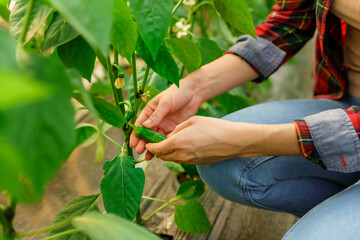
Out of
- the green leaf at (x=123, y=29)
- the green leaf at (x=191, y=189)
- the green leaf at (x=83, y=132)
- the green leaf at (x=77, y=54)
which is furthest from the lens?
the green leaf at (x=191, y=189)

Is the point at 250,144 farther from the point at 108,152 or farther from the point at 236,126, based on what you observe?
the point at 108,152

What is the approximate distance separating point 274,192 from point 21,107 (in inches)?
26.8

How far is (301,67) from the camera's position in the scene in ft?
7.88

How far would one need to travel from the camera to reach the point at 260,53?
34.5 inches

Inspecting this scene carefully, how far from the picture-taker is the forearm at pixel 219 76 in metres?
0.83

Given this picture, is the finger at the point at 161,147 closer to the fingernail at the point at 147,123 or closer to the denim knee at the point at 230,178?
the fingernail at the point at 147,123

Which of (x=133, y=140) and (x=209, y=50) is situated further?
(x=209, y=50)

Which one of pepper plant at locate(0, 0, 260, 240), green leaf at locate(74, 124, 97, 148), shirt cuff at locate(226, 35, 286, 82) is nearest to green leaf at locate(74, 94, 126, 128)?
pepper plant at locate(0, 0, 260, 240)

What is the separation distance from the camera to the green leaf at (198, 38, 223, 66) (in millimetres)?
913

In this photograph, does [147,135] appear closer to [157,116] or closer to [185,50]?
[157,116]

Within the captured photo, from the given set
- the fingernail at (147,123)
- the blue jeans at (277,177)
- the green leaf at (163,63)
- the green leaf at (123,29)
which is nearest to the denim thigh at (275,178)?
the blue jeans at (277,177)

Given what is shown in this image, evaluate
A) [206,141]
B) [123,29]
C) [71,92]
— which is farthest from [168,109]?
[71,92]

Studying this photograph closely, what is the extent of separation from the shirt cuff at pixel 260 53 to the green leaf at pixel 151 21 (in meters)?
0.51

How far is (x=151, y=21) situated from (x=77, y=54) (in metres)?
0.18
